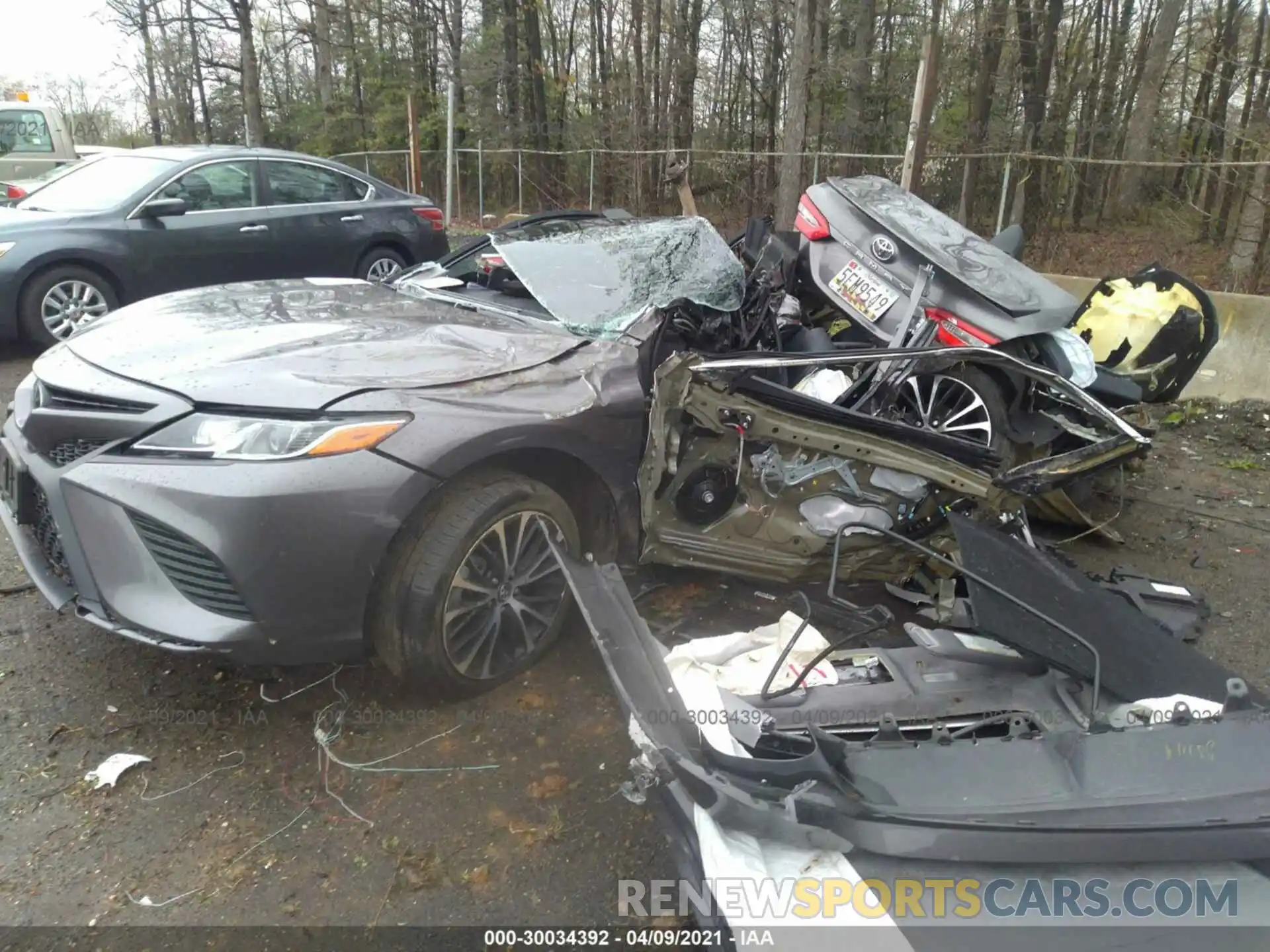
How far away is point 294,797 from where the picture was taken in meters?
2.45

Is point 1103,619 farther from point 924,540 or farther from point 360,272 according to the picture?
point 360,272

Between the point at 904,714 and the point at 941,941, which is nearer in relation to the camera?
the point at 941,941

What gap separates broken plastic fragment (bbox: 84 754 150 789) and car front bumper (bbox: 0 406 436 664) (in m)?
0.40

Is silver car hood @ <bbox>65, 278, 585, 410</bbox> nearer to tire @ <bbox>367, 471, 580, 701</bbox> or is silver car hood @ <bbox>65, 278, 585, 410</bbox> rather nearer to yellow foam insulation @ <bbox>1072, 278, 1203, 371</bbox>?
tire @ <bbox>367, 471, 580, 701</bbox>

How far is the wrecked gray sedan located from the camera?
2.38m

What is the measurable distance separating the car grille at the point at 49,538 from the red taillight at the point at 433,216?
→ 5.90 m

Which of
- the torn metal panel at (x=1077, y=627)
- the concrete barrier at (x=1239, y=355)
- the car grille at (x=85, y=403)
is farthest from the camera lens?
the concrete barrier at (x=1239, y=355)

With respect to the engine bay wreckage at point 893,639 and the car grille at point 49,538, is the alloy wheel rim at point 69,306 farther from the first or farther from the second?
the engine bay wreckage at point 893,639

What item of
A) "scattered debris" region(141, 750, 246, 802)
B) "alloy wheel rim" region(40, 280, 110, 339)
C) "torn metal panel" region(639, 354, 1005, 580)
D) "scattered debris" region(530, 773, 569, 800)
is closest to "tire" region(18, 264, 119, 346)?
"alloy wheel rim" region(40, 280, 110, 339)

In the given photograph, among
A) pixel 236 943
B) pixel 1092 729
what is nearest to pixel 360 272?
pixel 236 943

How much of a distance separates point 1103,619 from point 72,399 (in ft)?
10.2

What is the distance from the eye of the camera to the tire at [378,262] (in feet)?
25.1

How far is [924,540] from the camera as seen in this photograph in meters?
3.37

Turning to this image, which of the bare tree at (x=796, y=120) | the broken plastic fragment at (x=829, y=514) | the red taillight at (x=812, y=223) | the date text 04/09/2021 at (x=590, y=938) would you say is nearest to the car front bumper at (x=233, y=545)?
the date text 04/09/2021 at (x=590, y=938)
